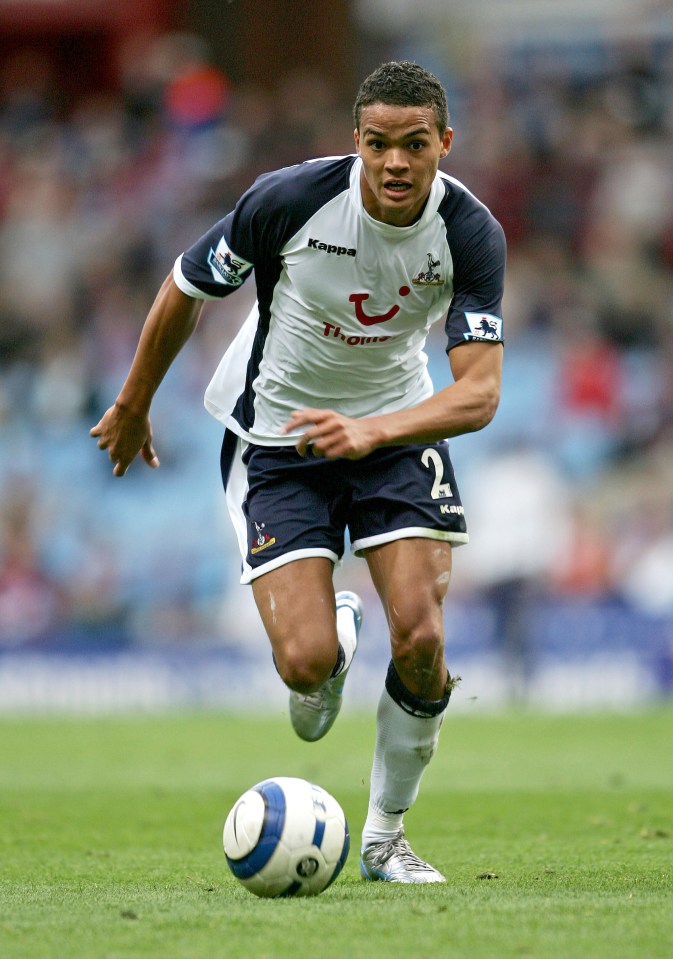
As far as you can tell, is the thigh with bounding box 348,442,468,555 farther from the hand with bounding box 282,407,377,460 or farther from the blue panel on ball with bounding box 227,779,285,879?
the blue panel on ball with bounding box 227,779,285,879

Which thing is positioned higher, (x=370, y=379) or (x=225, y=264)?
(x=225, y=264)

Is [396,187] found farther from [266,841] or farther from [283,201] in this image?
[266,841]

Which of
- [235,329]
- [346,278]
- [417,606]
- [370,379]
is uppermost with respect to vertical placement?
[235,329]

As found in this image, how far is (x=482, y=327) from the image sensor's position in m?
5.67

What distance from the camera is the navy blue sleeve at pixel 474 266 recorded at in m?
5.69

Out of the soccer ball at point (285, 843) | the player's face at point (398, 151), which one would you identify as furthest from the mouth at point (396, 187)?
the soccer ball at point (285, 843)

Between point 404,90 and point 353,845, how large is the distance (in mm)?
3201

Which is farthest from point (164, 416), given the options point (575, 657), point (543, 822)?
point (543, 822)

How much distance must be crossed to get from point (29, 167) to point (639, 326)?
298 inches

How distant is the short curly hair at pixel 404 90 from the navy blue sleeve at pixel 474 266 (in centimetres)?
32

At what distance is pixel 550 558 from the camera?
15516 millimetres

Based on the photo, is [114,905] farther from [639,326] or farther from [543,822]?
[639,326]

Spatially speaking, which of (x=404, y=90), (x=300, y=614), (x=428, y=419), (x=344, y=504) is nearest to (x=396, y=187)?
(x=404, y=90)

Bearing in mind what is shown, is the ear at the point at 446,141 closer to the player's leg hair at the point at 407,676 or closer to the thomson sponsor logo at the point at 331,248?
the thomson sponsor logo at the point at 331,248
